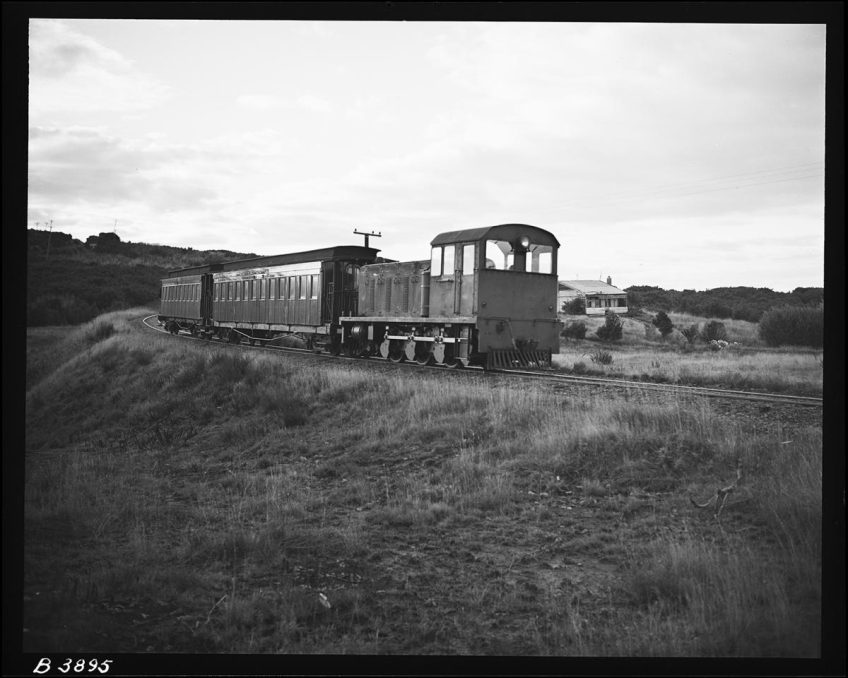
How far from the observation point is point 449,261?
1555cm

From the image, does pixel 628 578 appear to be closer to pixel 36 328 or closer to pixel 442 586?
pixel 442 586

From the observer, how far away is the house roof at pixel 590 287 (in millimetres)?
60656

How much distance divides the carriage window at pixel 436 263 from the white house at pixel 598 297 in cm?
4210

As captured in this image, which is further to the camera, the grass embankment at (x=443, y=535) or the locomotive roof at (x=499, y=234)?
the locomotive roof at (x=499, y=234)

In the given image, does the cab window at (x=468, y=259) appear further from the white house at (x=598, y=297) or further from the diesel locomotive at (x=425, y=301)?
the white house at (x=598, y=297)

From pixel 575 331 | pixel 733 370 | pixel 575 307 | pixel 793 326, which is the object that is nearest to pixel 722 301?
pixel 575 307

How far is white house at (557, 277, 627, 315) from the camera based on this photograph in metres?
57.6

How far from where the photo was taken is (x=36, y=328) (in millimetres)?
24047

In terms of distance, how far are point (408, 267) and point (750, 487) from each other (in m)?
12.3

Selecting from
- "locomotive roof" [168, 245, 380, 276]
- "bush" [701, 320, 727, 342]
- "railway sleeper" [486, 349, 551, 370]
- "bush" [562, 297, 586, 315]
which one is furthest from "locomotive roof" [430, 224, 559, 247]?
"bush" [562, 297, 586, 315]

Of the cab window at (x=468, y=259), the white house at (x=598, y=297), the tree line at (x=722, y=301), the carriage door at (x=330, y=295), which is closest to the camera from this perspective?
the cab window at (x=468, y=259)

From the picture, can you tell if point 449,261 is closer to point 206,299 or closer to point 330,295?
point 330,295

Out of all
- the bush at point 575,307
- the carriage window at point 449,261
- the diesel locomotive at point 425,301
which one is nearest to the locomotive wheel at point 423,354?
the diesel locomotive at point 425,301

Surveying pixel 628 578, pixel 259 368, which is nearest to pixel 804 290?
pixel 259 368
